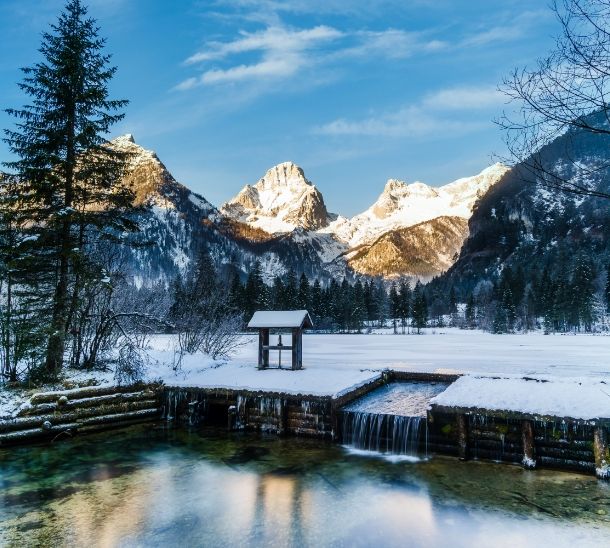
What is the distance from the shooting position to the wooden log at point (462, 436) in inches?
576

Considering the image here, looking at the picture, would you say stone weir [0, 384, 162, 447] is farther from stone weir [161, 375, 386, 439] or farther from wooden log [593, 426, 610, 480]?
wooden log [593, 426, 610, 480]

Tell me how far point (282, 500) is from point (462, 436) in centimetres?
656

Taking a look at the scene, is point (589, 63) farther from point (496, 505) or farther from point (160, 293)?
point (160, 293)

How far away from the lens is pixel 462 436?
14742 millimetres

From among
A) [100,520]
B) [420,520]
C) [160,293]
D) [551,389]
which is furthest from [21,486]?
[160,293]

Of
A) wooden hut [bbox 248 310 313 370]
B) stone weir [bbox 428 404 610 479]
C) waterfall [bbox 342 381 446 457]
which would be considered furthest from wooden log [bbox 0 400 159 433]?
stone weir [bbox 428 404 610 479]

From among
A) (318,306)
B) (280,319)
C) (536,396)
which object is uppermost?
(318,306)

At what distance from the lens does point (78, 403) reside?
1848cm

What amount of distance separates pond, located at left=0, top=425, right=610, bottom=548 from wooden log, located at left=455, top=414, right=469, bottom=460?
34 cm

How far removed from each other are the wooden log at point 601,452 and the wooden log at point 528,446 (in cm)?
162

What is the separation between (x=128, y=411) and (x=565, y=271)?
161 meters

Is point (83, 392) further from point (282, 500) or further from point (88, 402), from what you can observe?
point (282, 500)

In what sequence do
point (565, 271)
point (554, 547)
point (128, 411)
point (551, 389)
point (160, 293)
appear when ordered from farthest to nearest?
point (565, 271) → point (160, 293) → point (128, 411) → point (551, 389) → point (554, 547)

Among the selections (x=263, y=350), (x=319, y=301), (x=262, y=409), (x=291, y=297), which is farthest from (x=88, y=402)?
(x=319, y=301)
